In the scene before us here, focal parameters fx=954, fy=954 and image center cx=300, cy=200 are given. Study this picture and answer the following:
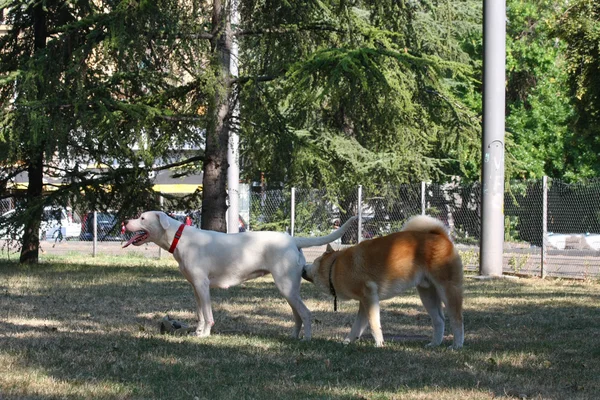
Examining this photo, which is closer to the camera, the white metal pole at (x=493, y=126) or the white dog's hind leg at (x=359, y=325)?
the white dog's hind leg at (x=359, y=325)

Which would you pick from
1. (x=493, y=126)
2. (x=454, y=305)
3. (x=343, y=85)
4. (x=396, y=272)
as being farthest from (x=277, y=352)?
(x=493, y=126)

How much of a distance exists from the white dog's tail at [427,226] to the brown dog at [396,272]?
2 cm

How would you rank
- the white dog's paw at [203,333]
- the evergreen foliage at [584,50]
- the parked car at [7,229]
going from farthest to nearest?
1. the parked car at [7,229]
2. the evergreen foliage at [584,50]
3. the white dog's paw at [203,333]

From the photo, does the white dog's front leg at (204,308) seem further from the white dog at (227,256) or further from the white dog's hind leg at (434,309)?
the white dog's hind leg at (434,309)

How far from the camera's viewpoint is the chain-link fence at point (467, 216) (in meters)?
20.5

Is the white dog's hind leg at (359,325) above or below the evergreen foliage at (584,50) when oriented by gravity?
below

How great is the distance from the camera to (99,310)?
11961 millimetres

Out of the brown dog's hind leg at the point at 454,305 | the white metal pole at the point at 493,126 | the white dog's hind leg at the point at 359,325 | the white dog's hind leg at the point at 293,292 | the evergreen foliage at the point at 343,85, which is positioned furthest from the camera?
the white metal pole at the point at 493,126

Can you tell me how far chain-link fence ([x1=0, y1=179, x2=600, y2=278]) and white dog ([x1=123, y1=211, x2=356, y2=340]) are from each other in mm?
10729

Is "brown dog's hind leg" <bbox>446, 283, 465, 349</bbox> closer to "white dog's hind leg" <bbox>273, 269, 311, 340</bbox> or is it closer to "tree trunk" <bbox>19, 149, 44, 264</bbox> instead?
"white dog's hind leg" <bbox>273, 269, 311, 340</bbox>

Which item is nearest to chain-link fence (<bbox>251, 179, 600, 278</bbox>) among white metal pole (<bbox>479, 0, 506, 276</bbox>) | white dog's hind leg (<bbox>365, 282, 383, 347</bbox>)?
white metal pole (<bbox>479, 0, 506, 276</bbox>)

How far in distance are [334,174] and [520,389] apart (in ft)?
42.6

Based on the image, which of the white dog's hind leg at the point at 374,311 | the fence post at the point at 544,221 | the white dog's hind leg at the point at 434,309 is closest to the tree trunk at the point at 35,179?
the fence post at the point at 544,221

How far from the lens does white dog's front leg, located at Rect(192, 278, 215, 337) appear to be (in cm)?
942
